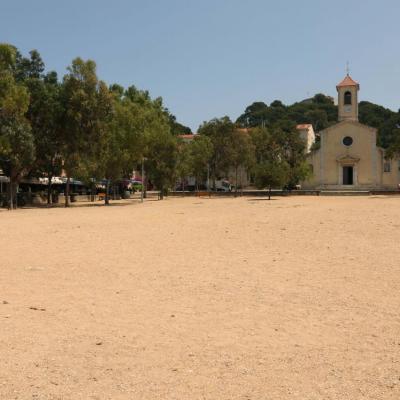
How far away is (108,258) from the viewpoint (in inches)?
511

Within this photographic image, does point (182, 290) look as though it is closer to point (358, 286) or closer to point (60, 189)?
point (358, 286)

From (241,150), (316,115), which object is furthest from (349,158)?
(316,115)

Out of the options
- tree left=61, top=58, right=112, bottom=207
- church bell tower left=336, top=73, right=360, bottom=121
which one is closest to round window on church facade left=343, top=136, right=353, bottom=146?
church bell tower left=336, top=73, right=360, bottom=121

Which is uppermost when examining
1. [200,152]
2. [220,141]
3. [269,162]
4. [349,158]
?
[220,141]

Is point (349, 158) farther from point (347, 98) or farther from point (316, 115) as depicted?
point (316, 115)

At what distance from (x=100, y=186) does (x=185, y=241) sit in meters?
57.2

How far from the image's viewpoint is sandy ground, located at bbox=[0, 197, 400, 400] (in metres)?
4.92

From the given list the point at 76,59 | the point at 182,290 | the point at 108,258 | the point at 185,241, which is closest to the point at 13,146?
the point at 76,59

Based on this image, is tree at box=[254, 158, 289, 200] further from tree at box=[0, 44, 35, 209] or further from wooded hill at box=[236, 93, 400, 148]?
wooded hill at box=[236, 93, 400, 148]

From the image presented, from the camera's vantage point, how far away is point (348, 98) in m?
74.1

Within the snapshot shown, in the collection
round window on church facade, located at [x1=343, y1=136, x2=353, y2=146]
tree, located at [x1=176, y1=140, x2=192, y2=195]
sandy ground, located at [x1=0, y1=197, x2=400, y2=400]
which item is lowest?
sandy ground, located at [x1=0, y1=197, x2=400, y2=400]

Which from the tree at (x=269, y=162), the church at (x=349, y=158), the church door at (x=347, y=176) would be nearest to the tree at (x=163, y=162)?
the tree at (x=269, y=162)

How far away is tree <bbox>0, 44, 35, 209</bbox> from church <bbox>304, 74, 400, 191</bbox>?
144ft

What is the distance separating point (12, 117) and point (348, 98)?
52542 mm
